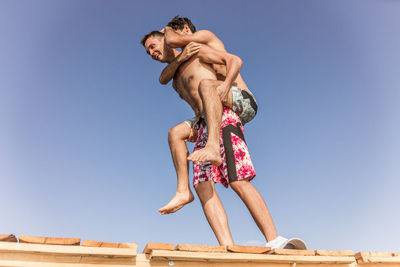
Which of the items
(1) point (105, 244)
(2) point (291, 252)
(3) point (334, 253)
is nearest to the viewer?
(1) point (105, 244)

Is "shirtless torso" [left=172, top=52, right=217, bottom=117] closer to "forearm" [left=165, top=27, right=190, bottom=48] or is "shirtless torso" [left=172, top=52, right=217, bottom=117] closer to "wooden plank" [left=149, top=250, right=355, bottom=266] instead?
"forearm" [left=165, top=27, right=190, bottom=48]

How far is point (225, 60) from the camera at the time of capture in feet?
13.4

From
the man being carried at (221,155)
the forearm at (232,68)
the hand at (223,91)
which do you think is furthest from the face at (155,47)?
the hand at (223,91)

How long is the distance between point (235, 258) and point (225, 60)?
2.31m

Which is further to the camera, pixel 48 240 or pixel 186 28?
pixel 186 28

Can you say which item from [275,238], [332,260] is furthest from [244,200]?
[332,260]

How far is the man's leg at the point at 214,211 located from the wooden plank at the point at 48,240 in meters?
1.53

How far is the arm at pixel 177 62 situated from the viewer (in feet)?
13.8

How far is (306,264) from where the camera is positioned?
2875 millimetres

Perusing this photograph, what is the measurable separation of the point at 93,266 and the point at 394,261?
253 centimetres

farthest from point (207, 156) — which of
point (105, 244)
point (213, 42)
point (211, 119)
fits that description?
point (213, 42)

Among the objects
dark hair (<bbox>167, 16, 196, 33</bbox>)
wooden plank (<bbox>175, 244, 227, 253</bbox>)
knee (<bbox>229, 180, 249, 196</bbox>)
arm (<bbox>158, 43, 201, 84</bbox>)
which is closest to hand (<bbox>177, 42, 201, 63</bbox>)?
arm (<bbox>158, 43, 201, 84</bbox>)

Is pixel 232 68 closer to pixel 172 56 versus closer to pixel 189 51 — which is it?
pixel 189 51

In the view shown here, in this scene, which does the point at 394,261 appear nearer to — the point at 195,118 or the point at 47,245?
the point at 195,118
